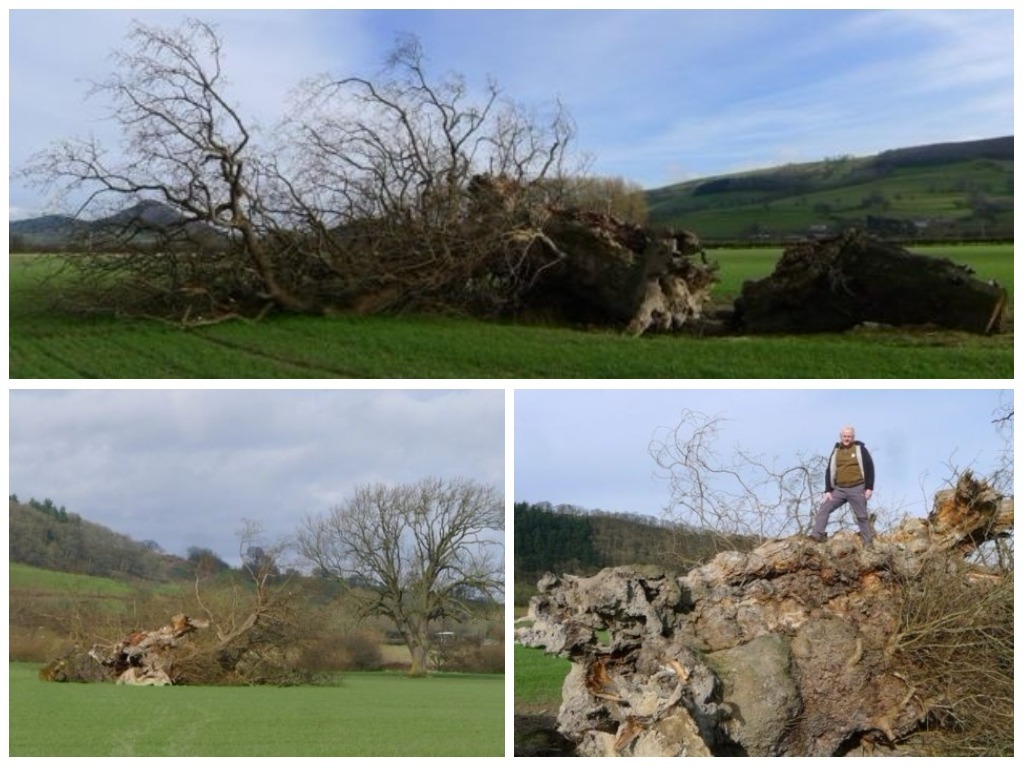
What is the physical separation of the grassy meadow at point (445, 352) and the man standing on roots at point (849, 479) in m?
3.07

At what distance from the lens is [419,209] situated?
46.7 ft

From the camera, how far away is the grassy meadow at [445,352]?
11961 millimetres

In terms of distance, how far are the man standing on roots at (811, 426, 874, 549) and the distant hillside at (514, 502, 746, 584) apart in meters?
1.16

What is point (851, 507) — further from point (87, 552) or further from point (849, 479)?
point (87, 552)

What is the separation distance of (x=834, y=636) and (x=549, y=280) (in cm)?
695

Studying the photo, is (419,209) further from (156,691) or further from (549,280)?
(156,691)

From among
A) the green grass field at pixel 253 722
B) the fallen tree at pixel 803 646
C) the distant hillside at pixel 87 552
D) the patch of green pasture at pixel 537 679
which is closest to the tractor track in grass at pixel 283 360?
the distant hillside at pixel 87 552

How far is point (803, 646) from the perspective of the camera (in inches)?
342

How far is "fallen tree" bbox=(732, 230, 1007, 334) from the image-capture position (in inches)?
517

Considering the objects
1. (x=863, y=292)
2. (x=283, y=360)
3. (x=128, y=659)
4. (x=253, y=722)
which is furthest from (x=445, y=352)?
(x=863, y=292)

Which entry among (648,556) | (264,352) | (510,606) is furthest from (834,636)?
(264,352)

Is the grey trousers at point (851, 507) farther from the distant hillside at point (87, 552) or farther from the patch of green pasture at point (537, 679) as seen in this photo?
the distant hillside at point (87, 552)

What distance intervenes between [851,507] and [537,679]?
A: 3.77 meters

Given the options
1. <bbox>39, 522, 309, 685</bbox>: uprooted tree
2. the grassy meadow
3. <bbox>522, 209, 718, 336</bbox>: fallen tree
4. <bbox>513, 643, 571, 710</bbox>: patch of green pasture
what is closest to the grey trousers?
<bbox>513, 643, 571, 710</bbox>: patch of green pasture
